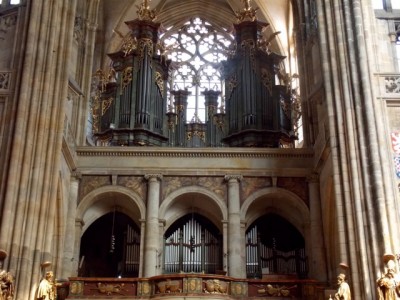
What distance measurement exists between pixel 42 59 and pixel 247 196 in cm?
756

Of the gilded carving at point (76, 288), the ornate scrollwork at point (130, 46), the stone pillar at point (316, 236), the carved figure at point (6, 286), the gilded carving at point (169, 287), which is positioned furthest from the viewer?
the ornate scrollwork at point (130, 46)

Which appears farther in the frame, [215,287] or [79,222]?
[79,222]

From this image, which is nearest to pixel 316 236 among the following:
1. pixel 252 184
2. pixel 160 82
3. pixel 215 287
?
pixel 252 184

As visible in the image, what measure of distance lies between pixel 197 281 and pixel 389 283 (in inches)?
215

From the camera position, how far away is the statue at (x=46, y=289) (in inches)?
634

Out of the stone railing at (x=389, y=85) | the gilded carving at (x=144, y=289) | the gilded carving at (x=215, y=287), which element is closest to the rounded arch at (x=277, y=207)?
the gilded carving at (x=215, y=287)

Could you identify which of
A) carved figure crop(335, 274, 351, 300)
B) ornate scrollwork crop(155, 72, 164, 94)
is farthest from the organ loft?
ornate scrollwork crop(155, 72, 164, 94)

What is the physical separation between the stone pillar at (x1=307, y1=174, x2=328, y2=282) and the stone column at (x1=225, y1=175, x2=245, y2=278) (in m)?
2.13

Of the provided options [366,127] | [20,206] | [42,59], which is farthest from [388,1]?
[20,206]

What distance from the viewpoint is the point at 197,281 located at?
59.9ft

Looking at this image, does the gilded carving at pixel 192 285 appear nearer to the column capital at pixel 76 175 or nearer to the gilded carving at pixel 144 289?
the gilded carving at pixel 144 289

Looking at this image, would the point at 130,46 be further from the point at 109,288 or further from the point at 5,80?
the point at 109,288

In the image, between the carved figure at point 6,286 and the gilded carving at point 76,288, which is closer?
the carved figure at point 6,286

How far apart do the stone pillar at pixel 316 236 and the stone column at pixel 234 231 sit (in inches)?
84.0
